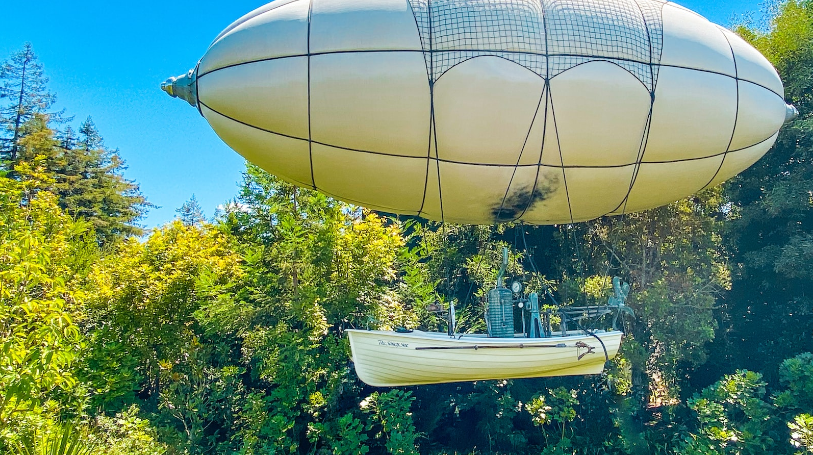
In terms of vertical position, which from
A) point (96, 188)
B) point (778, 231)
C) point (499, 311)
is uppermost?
point (96, 188)

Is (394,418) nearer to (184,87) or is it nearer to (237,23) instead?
(184,87)

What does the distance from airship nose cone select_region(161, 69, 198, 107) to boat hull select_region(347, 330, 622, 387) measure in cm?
271

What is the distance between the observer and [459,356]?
443 cm

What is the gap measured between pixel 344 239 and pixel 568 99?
5462 mm

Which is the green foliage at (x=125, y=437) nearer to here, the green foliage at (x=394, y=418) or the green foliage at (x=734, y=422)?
Answer: the green foliage at (x=394, y=418)

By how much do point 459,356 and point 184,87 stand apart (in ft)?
11.8

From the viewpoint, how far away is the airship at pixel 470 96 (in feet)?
13.2

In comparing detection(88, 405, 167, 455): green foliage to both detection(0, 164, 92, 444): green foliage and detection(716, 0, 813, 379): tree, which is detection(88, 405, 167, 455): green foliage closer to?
detection(0, 164, 92, 444): green foliage

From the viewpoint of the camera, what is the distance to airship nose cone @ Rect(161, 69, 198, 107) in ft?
15.2

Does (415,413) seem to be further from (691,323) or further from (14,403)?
(14,403)

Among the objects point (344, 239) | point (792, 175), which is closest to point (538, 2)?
point (344, 239)

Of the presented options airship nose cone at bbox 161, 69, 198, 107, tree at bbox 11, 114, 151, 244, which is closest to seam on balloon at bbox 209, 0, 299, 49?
airship nose cone at bbox 161, 69, 198, 107

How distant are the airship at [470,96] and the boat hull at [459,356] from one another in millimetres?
1275

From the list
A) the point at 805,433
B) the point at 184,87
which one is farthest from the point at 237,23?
the point at 805,433
